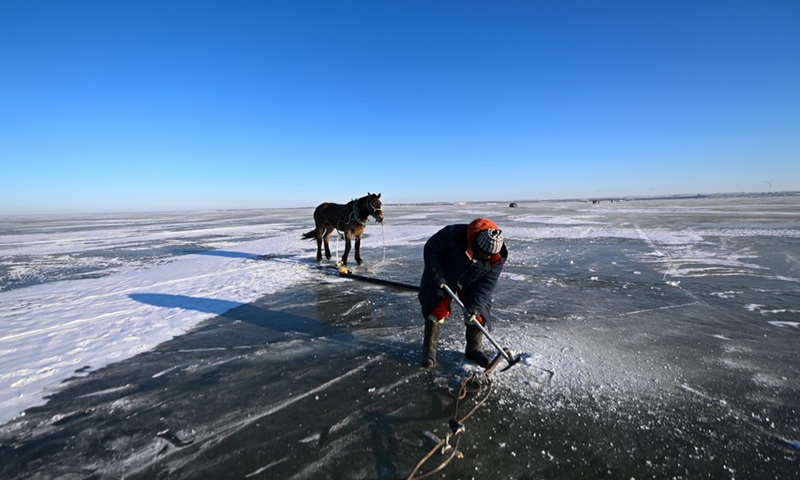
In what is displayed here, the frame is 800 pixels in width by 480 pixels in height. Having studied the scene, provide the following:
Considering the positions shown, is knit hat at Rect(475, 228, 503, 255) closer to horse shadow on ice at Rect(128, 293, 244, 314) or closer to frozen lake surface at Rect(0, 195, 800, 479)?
frozen lake surface at Rect(0, 195, 800, 479)

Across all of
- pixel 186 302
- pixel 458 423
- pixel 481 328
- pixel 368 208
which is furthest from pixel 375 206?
pixel 458 423

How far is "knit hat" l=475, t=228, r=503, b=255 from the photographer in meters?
3.15

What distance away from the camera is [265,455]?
7.90ft

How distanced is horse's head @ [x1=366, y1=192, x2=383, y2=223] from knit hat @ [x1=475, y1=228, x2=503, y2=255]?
18.1 feet

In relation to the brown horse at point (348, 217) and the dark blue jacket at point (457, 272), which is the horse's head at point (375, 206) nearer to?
the brown horse at point (348, 217)

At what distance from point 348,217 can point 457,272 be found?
20.2 feet

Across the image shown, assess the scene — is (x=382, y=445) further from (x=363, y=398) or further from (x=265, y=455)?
(x=265, y=455)

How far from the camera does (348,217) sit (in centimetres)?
925

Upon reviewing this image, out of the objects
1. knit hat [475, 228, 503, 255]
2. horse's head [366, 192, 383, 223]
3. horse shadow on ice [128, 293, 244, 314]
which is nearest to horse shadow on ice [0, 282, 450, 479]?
horse shadow on ice [128, 293, 244, 314]

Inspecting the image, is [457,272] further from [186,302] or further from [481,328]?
[186,302]

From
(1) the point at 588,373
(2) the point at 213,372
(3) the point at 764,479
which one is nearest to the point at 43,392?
(2) the point at 213,372

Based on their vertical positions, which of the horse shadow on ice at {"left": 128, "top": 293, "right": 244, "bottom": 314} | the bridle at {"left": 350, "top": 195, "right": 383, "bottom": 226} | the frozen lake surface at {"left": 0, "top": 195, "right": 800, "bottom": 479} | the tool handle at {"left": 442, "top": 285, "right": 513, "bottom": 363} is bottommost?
the frozen lake surface at {"left": 0, "top": 195, "right": 800, "bottom": 479}

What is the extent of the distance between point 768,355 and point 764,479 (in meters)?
2.52

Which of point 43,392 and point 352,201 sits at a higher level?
point 352,201
